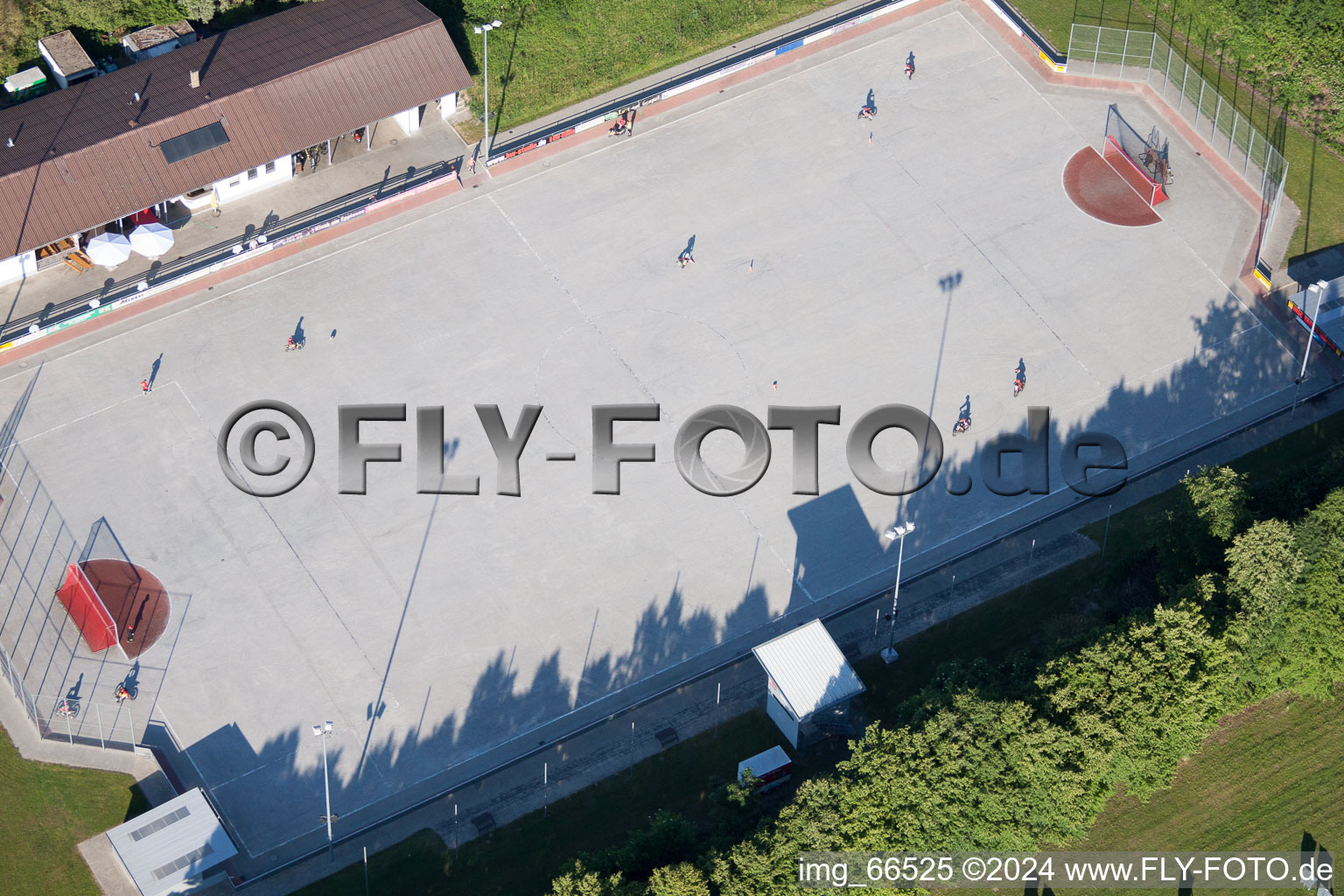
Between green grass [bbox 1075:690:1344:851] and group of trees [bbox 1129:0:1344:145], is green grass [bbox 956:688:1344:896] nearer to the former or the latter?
green grass [bbox 1075:690:1344:851]

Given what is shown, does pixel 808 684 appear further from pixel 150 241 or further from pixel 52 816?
pixel 150 241

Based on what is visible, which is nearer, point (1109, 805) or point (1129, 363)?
point (1109, 805)

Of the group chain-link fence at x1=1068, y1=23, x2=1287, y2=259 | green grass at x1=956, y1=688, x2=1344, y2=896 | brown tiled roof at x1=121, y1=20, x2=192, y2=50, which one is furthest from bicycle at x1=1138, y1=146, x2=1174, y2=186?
brown tiled roof at x1=121, y1=20, x2=192, y2=50

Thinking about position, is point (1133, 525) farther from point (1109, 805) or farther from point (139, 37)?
point (139, 37)

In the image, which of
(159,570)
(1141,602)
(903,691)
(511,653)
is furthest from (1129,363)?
(159,570)

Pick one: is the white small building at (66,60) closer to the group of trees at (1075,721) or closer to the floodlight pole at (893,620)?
the floodlight pole at (893,620)

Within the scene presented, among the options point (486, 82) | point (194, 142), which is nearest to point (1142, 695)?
point (486, 82)

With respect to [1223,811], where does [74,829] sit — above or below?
above
